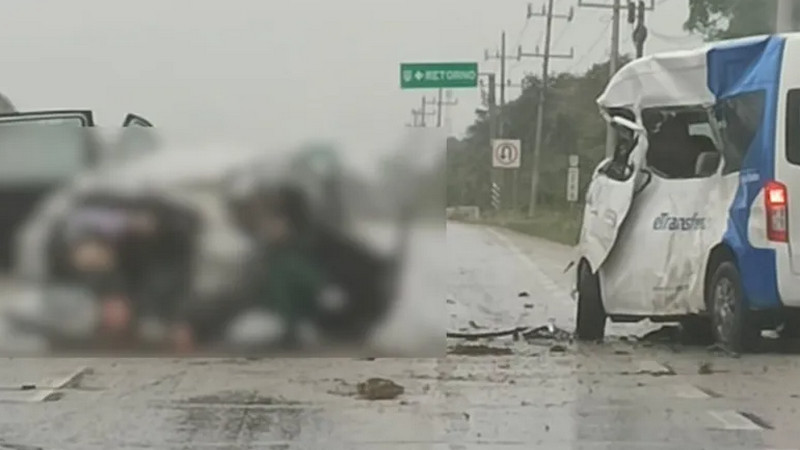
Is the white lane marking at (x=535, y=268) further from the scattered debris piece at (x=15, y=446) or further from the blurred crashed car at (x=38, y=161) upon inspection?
the scattered debris piece at (x=15, y=446)

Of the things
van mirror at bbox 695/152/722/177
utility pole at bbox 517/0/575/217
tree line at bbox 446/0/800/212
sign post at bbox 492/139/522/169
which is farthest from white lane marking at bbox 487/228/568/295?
van mirror at bbox 695/152/722/177

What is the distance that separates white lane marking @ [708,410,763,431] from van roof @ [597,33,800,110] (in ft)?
12.6

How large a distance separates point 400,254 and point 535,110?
115 ft

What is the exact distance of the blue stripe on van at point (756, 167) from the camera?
11.9 m

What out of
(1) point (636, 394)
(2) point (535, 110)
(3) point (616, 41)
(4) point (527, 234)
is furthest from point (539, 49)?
(1) point (636, 394)

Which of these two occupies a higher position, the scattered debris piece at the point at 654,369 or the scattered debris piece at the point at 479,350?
the scattered debris piece at the point at 654,369

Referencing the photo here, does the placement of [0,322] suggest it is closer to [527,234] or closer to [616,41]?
[616,41]

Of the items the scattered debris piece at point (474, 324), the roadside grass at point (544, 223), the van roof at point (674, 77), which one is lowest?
the roadside grass at point (544, 223)

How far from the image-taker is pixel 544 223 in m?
38.5

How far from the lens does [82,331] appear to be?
9.60m

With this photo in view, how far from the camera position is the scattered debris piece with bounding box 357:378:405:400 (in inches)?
391

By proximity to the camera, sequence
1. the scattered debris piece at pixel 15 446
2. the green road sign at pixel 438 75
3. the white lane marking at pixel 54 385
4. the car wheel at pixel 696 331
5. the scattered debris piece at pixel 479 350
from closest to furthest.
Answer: the scattered debris piece at pixel 15 446, the white lane marking at pixel 54 385, the scattered debris piece at pixel 479 350, the car wheel at pixel 696 331, the green road sign at pixel 438 75

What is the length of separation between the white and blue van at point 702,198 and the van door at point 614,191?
1 centimetres

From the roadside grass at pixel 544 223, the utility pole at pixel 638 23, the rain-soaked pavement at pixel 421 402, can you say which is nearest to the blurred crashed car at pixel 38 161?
the rain-soaked pavement at pixel 421 402
